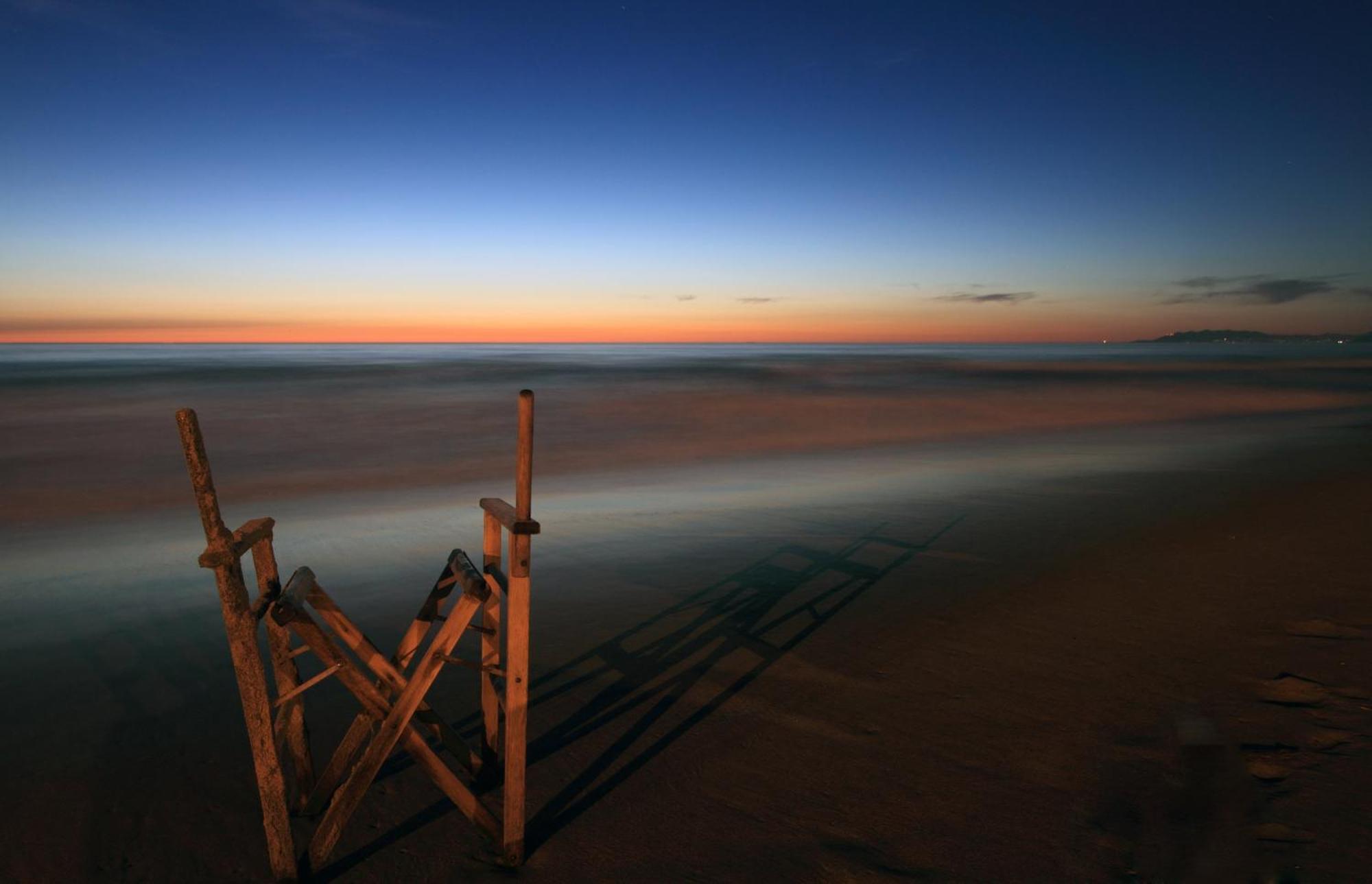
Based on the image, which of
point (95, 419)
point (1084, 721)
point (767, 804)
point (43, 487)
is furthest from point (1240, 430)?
point (95, 419)

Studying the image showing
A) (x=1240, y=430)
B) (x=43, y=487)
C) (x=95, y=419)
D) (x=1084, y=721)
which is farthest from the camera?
(x=95, y=419)

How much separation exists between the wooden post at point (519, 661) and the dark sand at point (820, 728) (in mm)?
317

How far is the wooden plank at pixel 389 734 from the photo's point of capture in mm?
3834

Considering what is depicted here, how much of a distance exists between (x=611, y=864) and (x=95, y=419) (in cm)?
3304

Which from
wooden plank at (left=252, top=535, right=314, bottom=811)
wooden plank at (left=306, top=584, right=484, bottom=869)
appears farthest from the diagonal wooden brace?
wooden plank at (left=252, top=535, right=314, bottom=811)

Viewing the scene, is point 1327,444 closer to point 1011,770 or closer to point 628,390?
point 1011,770

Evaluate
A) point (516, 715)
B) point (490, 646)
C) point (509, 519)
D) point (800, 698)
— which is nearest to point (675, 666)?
point (800, 698)

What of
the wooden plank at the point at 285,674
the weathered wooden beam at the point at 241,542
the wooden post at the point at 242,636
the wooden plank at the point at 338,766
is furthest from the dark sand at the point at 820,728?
the weathered wooden beam at the point at 241,542

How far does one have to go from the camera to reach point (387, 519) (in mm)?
12641

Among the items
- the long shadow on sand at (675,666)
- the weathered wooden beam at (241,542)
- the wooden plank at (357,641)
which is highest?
the weathered wooden beam at (241,542)

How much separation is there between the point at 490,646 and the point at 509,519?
105 centimetres

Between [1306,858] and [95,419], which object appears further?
[95,419]

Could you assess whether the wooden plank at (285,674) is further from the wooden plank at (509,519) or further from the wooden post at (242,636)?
the wooden plank at (509,519)

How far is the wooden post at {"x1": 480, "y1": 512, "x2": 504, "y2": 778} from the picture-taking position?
438cm
